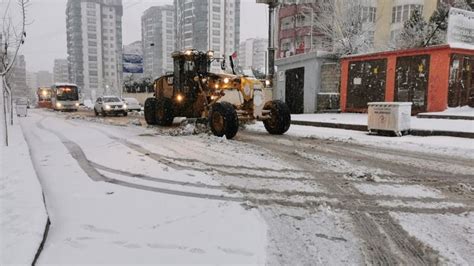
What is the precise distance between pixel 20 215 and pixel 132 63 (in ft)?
128

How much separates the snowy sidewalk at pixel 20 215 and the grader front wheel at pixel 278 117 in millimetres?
6981

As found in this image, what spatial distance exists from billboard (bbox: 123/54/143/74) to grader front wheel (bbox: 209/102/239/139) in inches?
1281

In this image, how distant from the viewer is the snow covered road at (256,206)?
3.06 meters

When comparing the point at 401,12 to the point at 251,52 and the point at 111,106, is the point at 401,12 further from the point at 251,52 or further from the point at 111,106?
the point at 251,52

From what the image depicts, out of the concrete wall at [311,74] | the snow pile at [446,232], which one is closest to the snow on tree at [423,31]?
the concrete wall at [311,74]

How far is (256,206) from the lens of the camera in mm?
4242

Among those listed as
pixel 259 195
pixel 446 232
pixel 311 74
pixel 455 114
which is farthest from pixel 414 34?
pixel 446 232

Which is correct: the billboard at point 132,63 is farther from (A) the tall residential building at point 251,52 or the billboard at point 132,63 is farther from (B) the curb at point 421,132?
(A) the tall residential building at point 251,52

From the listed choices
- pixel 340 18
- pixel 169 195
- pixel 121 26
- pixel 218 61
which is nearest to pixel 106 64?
pixel 121 26

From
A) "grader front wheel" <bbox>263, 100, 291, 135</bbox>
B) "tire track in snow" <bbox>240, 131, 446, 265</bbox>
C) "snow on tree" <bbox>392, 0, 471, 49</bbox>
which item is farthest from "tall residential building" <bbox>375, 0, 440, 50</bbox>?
"tire track in snow" <bbox>240, 131, 446, 265</bbox>

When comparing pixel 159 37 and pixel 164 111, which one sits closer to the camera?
pixel 164 111

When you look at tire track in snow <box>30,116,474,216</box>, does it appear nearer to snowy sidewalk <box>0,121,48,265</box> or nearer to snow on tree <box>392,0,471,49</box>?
snowy sidewalk <box>0,121,48,265</box>

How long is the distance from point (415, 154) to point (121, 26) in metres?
127

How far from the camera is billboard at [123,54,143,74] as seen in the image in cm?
4003
